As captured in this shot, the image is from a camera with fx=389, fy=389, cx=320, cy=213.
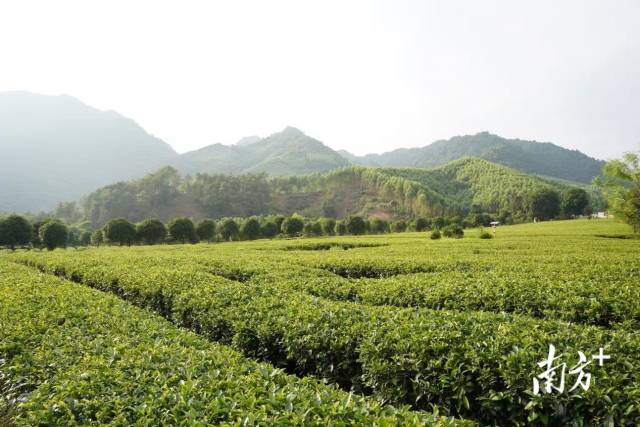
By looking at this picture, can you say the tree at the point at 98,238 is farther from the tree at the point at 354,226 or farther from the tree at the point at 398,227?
the tree at the point at 398,227

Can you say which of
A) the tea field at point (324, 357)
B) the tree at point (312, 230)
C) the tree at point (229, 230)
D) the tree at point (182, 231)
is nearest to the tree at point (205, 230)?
the tree at point (182, 231)

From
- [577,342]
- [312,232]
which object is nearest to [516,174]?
[312,232]

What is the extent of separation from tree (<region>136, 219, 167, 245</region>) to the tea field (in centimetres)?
5338

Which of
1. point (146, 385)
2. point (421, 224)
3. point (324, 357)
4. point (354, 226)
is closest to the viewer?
point (146, 385)

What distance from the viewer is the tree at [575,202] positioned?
283ft

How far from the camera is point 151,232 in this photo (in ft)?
201

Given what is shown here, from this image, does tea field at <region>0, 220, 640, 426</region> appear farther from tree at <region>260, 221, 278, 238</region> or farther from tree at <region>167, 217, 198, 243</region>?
tree at <region>260, 221, 278, 238</region>

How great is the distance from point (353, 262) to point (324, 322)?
10.6 meters

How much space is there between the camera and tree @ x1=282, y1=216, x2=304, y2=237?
65.8 m

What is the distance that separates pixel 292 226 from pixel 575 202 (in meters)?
64.8

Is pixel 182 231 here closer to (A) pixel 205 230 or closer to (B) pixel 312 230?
(A) pixel 205 230

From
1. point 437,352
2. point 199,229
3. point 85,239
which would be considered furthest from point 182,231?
point 437,352

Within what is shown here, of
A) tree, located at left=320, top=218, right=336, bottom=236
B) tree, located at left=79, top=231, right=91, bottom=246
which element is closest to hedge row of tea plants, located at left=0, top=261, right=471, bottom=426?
tree, located at left=320, top=218, right=336, bottom=236

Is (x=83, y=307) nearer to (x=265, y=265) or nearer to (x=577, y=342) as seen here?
(x=265, y=265)
